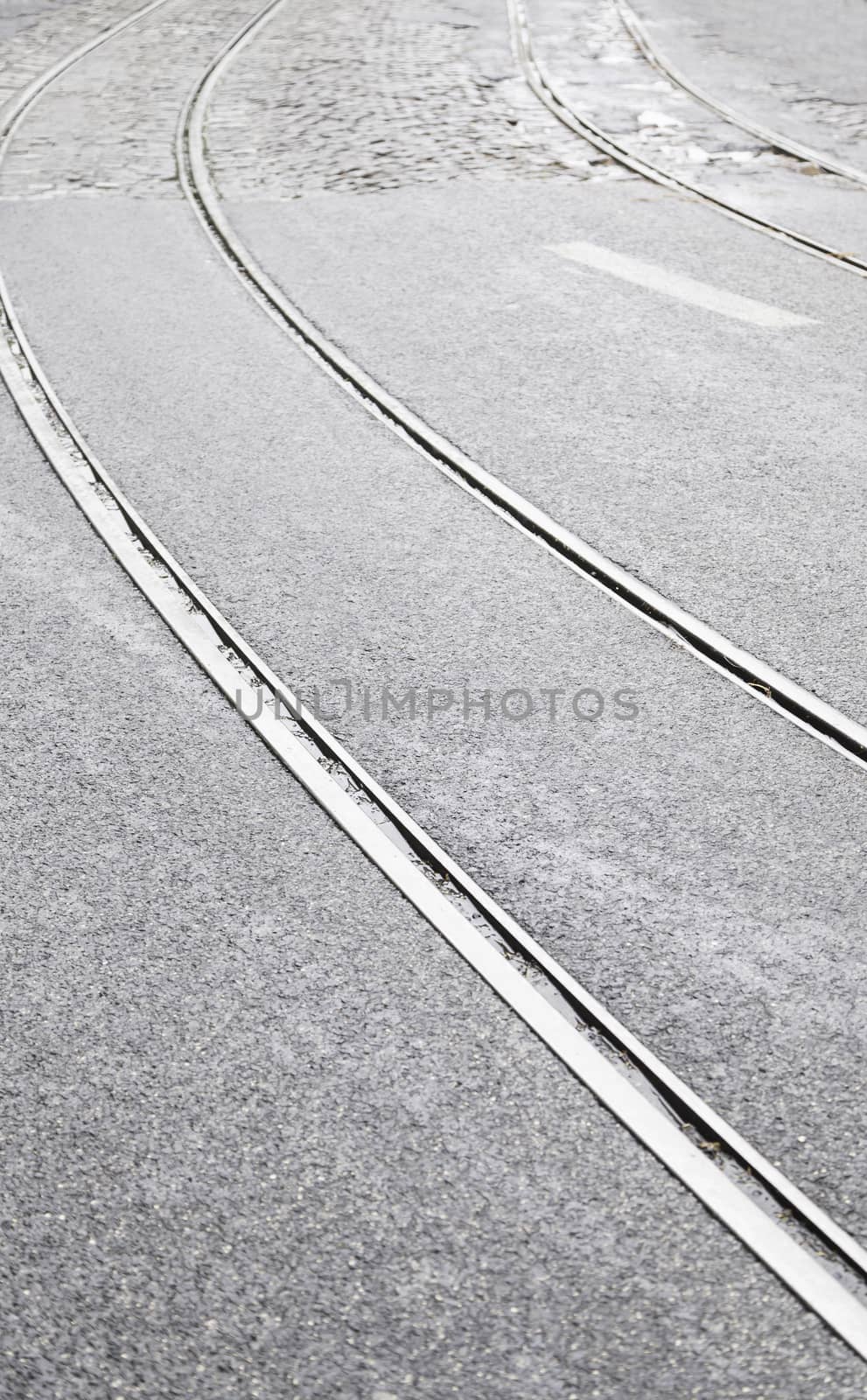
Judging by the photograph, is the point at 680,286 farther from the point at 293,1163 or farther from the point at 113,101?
the point at 113,101

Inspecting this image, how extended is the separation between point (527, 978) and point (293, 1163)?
0.80 meters

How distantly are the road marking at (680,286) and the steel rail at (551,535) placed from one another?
201 centimetres

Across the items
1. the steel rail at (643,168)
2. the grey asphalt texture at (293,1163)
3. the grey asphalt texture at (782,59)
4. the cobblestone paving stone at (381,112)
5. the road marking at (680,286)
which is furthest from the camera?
the grey asphalt texture at (782,59)

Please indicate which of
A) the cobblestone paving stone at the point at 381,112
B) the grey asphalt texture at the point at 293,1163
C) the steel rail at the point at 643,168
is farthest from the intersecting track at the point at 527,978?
the cobblestone paving stone at the point at 381,112

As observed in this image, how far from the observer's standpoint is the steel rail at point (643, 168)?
870cm

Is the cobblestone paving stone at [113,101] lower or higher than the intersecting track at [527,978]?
higher

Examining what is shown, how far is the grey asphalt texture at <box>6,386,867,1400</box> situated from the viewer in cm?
257

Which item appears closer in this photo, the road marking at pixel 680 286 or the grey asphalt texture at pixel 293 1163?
the grey asphalt texture at pixel 293 1163

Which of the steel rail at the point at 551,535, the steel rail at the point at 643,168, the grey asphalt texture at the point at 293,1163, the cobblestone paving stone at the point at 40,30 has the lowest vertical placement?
the grey asphalt texture at the point at 293,1163

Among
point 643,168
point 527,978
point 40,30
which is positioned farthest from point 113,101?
point 527,978

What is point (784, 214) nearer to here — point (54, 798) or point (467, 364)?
point (467, 364)

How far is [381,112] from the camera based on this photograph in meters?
12.8

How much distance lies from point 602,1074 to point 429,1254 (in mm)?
622

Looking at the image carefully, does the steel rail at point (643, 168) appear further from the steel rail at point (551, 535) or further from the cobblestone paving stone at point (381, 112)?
the steel rail at point (551, 535)
